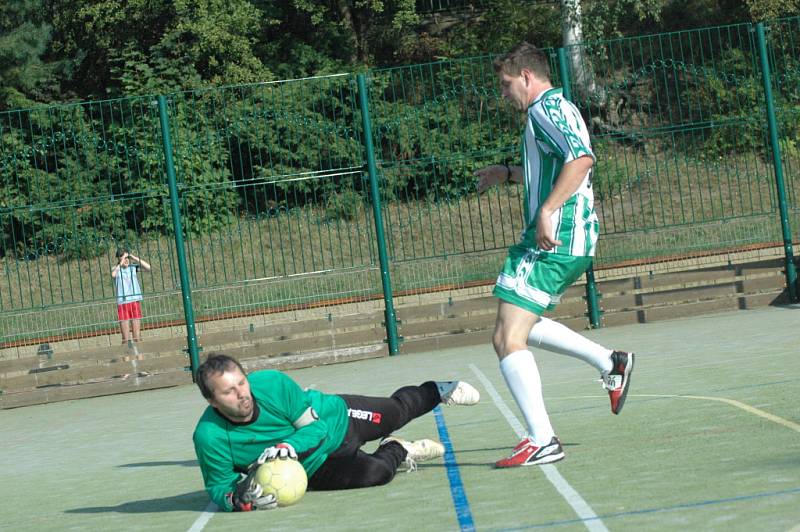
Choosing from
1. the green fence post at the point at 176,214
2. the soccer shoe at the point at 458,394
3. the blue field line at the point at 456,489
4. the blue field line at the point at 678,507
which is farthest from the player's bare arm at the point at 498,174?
the green fence post at the point at 176,214

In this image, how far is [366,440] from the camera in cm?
604

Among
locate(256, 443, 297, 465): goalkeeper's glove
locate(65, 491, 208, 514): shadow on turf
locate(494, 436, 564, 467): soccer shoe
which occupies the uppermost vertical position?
locate(256, 443, 297, 465): goalkeeper's glove

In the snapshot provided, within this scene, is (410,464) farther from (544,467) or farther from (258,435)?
(258,435)

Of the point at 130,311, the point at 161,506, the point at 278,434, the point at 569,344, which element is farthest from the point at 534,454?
the point at 130,311

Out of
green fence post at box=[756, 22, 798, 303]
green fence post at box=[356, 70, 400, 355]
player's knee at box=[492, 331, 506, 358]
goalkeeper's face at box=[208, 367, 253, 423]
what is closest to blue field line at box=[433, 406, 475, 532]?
player's knee at box=[492, 331, 506, 358]

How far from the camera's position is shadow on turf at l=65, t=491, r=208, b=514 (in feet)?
19.1

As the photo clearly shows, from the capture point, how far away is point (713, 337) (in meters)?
12.5

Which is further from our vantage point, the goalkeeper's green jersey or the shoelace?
the shoelace

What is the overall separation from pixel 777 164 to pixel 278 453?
479 inches

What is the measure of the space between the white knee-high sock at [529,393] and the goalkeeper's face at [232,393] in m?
1.35

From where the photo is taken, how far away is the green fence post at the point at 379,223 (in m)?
15.0

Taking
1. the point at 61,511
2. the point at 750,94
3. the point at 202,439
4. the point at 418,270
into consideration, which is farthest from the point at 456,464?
the point at 750,94

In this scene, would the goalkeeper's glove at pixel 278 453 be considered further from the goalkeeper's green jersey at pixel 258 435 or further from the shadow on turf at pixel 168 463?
the shadow on turf at pixel 168 463

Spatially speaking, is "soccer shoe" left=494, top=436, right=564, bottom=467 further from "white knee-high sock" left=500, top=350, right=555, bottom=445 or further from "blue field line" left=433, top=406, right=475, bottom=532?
"blue field line" left=433, top=406, right=475, bottom=532
